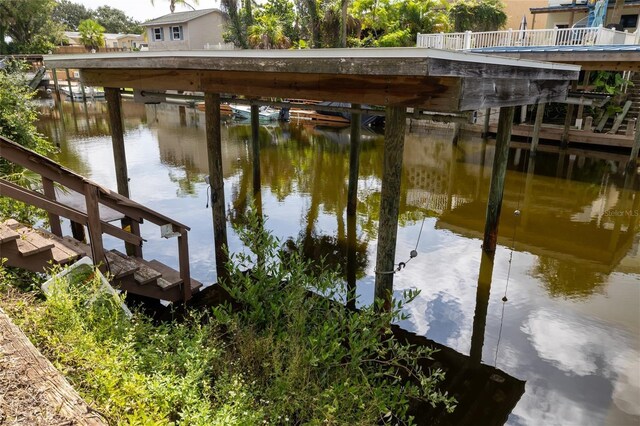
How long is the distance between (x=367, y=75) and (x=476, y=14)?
29.3 m

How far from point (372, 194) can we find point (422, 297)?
5.87 m

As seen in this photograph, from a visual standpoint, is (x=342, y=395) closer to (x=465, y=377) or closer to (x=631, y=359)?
(x=465, y=377)

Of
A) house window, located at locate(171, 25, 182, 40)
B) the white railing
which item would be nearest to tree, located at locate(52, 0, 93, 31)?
house window, located at locate(171, 25, 182, 40)

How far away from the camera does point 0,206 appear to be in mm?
6465

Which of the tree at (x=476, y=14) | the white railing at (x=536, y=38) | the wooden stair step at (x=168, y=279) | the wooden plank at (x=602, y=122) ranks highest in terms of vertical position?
the tree at (x=476, y=14)

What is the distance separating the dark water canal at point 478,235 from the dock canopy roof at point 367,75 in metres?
3.04

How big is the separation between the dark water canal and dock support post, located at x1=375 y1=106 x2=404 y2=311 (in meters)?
1.31

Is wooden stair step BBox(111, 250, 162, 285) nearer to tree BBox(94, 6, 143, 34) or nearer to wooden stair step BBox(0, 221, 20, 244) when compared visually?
wooden stair step BBox(0, 221, 20, 244)

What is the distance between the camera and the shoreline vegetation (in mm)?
3084

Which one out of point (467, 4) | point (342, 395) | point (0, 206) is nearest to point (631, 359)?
point (342, 395)

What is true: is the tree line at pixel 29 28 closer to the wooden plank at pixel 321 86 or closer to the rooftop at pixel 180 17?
the rooftop at pixel 180 17

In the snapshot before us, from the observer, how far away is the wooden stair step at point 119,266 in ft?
17.3

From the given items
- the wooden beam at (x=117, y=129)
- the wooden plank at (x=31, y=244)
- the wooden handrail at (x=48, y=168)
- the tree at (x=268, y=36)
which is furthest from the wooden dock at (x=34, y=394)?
the tree at (x=268, y=36)

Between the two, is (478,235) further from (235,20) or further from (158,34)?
(158,34)
